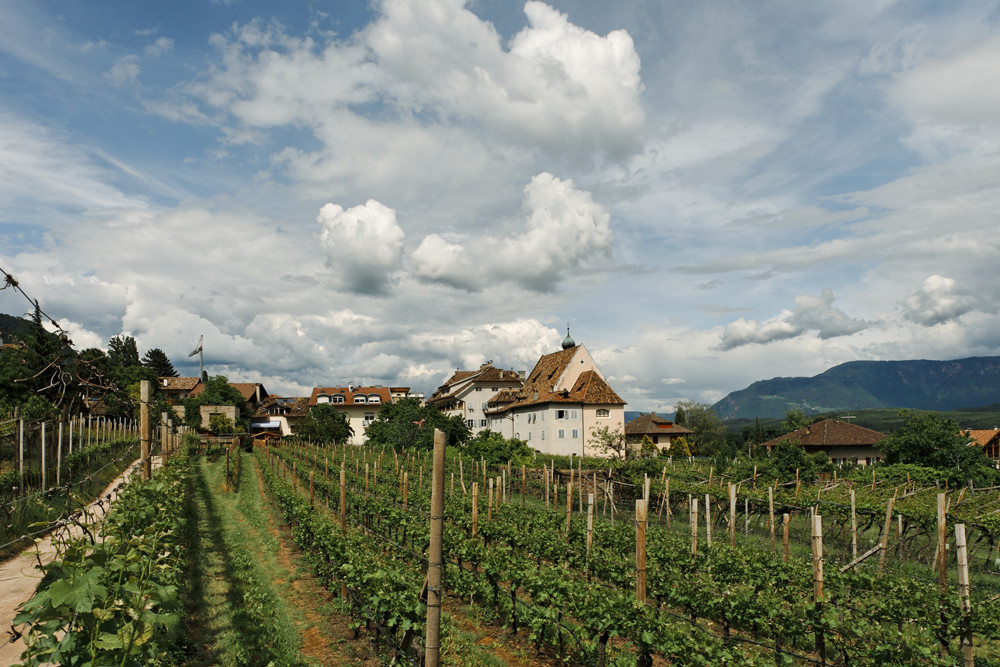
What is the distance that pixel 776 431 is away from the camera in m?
81.5

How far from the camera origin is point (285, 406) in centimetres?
8238

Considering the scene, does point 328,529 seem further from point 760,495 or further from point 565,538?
point 760,495

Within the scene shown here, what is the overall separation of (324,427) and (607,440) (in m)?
27.5

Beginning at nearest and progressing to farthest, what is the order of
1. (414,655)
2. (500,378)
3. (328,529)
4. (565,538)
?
(414,655) → (328,529) → (565,538) → (500,378)

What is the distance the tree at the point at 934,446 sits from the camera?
3478 centimetres

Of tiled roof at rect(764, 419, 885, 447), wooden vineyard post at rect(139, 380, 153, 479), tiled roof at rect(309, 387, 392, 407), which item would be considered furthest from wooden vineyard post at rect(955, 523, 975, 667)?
tiled roof at rect(309, 387, 392, 407)

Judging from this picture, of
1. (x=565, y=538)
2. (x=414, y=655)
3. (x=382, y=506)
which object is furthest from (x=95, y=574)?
(x=382, y=506)

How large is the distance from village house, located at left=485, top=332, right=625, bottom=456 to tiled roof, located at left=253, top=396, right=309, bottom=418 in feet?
120

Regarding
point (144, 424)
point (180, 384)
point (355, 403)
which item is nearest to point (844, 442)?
point (355, 403)

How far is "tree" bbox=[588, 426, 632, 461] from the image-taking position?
47.6m

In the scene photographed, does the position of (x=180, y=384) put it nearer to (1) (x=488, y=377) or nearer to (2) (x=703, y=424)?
(1) (x=488, y=377)

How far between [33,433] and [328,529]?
11752 millimetres

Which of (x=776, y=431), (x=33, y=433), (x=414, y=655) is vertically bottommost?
(x=776, y=431)

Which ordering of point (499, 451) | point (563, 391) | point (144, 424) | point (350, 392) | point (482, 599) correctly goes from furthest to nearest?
point (350, 392), point (563, 391), point (499, 451), point (482, 599), point (144, 424)
